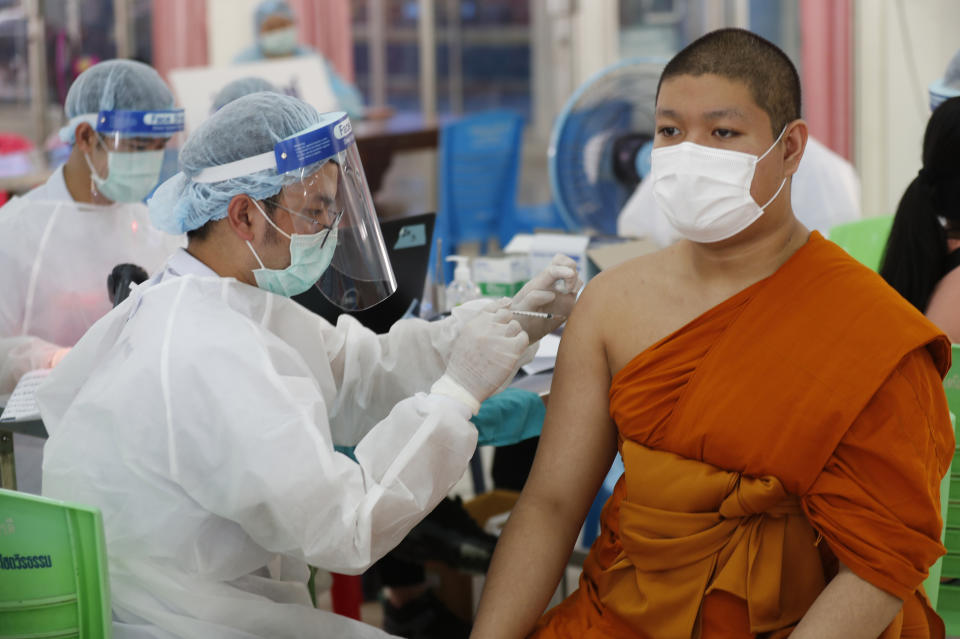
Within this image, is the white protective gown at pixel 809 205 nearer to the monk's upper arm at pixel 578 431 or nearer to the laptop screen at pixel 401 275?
the laptop screen at pixel 401 275

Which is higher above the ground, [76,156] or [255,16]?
[255,16]

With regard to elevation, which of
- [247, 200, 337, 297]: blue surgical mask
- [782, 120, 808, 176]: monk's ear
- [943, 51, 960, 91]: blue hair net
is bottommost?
[247, 200, 337, 297]: blue surgical mask

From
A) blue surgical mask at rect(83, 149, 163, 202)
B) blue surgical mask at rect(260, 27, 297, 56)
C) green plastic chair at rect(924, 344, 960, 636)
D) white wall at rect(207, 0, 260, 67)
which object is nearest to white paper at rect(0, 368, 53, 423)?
blue surgical mask at rect(83, 149, 163, 202)

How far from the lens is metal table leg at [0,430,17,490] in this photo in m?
1.93

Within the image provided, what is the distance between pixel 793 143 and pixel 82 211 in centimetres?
173

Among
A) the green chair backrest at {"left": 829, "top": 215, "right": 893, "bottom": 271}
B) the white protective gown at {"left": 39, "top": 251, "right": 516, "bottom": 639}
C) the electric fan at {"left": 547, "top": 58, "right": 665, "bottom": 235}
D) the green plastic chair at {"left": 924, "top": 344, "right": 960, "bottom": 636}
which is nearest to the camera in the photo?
the white protective gown at {"left": 39, "top": 251, "right": 516, "bottom": 639}

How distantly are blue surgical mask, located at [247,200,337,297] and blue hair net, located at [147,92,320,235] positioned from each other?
0.05 m

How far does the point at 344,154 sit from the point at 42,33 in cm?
572

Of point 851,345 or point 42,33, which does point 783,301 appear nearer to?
point 851,345

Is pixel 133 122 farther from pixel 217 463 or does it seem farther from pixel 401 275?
pixel 217 463

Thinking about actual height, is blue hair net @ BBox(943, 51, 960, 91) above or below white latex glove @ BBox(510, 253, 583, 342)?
above

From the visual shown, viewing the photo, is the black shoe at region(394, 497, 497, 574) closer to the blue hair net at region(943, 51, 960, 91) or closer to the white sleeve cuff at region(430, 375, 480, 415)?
the white sleeve cuff at region(430, 375, 480, 415)

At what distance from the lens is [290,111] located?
61.1 inches

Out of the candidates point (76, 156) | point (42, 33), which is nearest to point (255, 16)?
point (42, 33)
